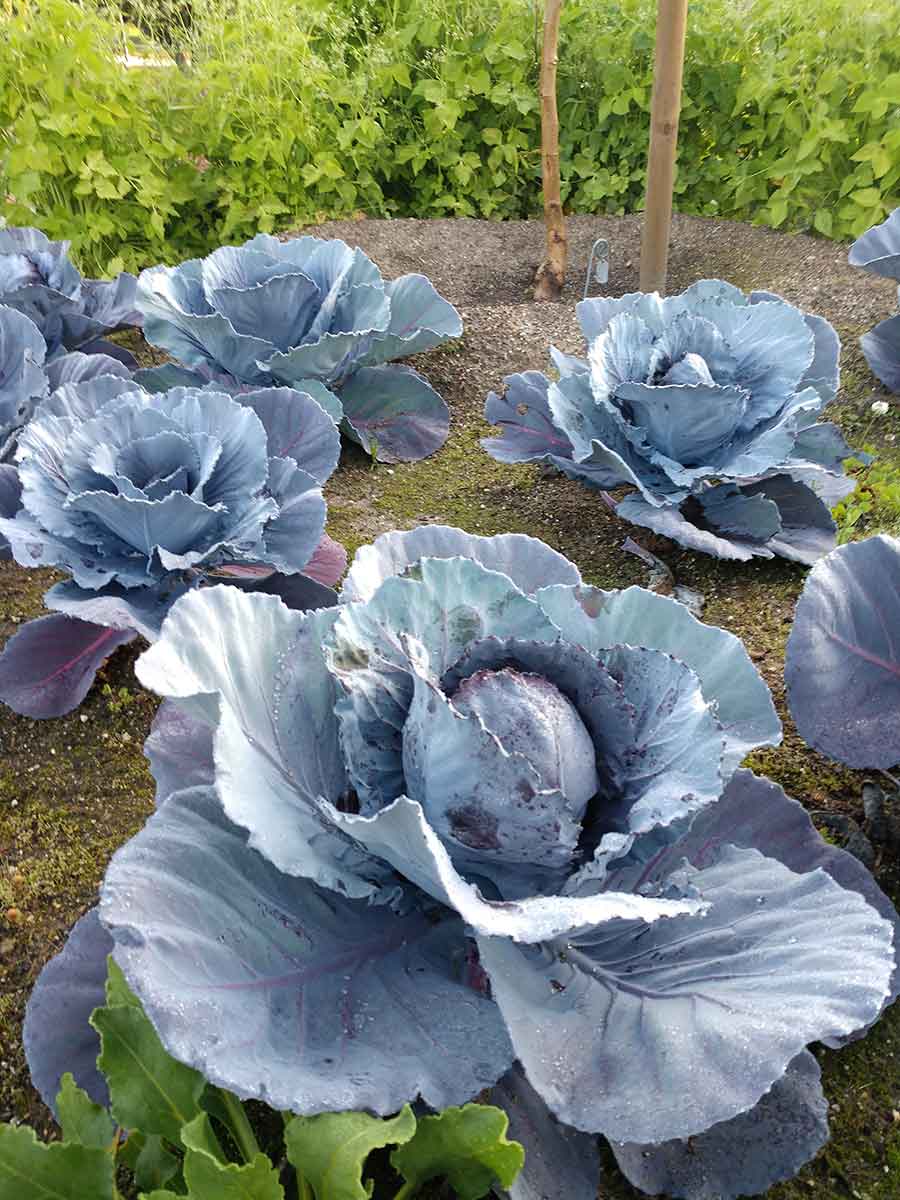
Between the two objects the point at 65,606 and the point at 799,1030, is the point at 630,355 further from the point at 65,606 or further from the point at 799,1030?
the point at 799,1030

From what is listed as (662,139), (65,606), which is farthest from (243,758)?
(662,139)

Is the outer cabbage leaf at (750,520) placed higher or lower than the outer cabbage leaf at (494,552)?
lower

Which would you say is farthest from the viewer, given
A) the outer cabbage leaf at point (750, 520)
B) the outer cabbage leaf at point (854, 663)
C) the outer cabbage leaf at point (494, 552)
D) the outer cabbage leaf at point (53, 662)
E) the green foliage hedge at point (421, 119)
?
the green foliage hedge at point (421, 119)

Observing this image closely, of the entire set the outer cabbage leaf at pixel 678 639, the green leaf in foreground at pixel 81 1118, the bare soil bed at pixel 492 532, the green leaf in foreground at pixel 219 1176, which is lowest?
the bare soil bed at pixel 492 532

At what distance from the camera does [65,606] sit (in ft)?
6.08

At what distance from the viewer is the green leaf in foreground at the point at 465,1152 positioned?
3.32 ft

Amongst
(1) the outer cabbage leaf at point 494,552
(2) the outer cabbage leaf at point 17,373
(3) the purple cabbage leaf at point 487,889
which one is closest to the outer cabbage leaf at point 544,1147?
(3) the purple cabbage leaf at point 487,889

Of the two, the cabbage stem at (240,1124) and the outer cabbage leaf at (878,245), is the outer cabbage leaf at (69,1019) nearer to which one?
the cabbage stem at (240,1124)

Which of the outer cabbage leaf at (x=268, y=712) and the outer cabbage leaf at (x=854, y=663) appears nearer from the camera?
the outer cabbage leaf at (x=268, y=712)

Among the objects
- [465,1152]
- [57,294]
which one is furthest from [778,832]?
[57,294]

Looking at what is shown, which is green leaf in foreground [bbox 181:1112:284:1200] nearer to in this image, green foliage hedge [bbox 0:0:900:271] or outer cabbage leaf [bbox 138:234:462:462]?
outer cabbage leaf [bbox 138:234:462:462]

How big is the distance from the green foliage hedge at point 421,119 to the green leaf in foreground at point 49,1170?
3727 millimetres

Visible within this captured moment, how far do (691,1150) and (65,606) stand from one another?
1.31 meters

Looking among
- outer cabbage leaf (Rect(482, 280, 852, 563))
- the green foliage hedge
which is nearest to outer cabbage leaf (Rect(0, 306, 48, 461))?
outer cabbage leaf (Rect(482, 280, 852, 563))
